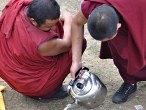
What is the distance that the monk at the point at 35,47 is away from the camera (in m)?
3.07

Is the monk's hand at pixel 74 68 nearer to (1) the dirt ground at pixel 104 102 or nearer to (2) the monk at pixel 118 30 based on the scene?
(2) the monk at pixel 118 30

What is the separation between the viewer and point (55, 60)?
11.0ft

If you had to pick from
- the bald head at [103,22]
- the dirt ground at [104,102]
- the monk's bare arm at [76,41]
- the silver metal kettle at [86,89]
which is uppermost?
the bald head at [103,22]

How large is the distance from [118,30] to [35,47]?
0.67 meters

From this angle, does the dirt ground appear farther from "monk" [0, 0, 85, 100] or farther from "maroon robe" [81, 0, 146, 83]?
"maroon robe" [81, 0, 146, 83]

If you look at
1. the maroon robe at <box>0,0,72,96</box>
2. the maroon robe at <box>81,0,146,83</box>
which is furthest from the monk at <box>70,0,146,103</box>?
the maroon robe at <box>0,0,72,96</box>

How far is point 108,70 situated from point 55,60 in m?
0.78

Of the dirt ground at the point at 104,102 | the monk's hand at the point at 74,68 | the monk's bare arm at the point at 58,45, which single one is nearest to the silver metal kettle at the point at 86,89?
the monk's hand at the point at 74,68

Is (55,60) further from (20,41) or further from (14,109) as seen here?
(14,109)

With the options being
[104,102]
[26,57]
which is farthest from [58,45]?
[104,102]

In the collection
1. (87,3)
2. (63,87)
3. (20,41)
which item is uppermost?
(87,3)

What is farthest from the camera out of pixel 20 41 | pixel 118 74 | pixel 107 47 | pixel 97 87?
pixel 118 74

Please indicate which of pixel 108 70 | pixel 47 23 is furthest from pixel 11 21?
pixel 108 70

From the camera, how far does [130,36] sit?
297cm
